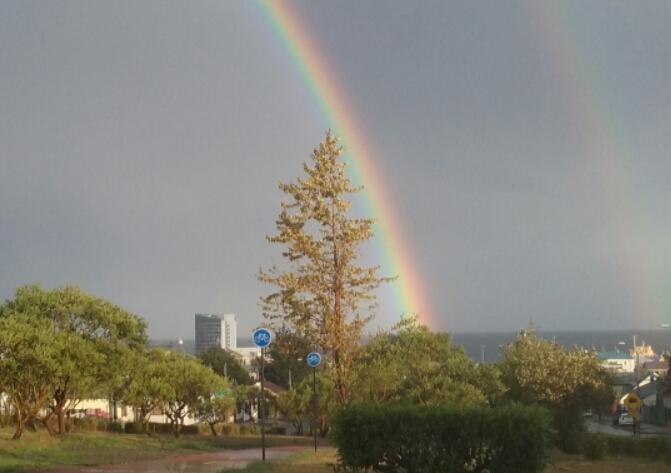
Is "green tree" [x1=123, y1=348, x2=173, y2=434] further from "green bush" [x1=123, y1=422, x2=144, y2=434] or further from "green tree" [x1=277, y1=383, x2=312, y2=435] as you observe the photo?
"green tree" [x1=277, y1=383, x2=312, y2=435]

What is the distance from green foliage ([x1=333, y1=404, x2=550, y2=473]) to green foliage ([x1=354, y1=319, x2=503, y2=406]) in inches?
695

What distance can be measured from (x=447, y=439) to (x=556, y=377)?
2925 centimetres

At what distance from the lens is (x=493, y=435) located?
13336 mm

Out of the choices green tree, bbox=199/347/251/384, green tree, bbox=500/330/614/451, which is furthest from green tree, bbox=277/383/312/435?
green tree, bbox=199/347/251/384

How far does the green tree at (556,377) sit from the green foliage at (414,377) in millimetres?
3045

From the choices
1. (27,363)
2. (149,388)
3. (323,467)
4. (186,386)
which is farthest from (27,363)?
(323,467)

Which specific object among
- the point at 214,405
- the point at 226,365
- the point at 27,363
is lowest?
the point at 214,405

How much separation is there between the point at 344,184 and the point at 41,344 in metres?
Result: 12.6

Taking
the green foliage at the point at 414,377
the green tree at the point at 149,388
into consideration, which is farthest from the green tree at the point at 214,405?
the green foliage at the point at 414,377

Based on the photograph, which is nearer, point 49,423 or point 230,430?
point 49,423

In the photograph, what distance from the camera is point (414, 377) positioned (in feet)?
124

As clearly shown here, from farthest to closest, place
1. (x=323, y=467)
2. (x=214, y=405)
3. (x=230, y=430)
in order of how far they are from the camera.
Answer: (x=230, y=430) → (x=214, y=405) → (x=323, y=467)

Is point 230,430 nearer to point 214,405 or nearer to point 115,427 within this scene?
point 214,405

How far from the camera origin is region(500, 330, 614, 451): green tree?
40938 mm
